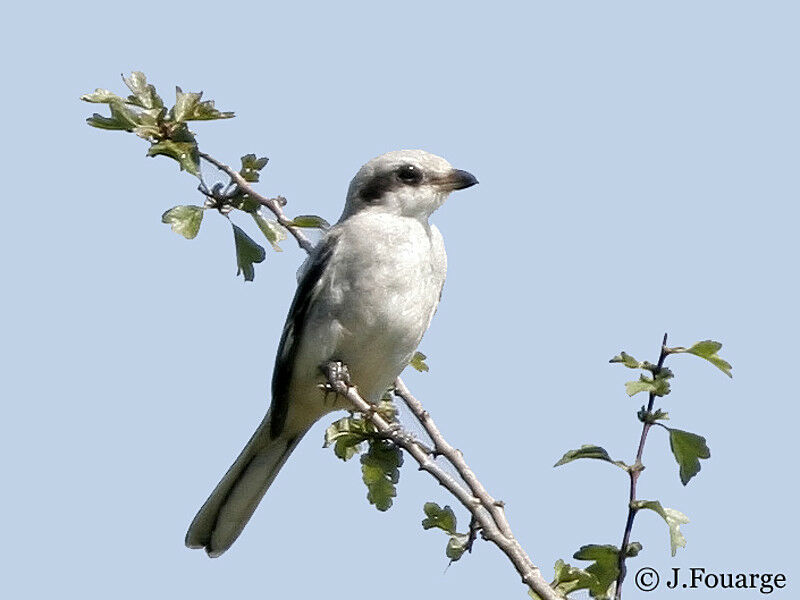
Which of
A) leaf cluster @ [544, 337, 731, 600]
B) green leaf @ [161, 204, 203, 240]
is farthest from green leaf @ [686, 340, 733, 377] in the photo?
green leaf @ [161, 204, 203, 240]

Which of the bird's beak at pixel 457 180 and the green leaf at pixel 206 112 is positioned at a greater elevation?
the bird's beak at pixel 457 180

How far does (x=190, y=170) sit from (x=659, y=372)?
1.99m

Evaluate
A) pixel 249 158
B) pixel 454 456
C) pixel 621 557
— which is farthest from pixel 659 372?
pixel 249 158

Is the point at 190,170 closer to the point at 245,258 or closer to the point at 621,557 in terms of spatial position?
the point at 245,258

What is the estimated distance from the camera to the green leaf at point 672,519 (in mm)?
3930

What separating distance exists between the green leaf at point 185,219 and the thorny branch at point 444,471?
0.78ft

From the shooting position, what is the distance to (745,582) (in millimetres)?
4383

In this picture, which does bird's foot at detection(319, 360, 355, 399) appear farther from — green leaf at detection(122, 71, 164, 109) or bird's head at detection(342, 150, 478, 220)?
green leaf at detection(122, 71, 164, 109)

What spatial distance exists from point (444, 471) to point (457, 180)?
6.56 ft

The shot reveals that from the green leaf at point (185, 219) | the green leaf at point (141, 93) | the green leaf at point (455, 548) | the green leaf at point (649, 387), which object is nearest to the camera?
the green leaf at point (649, 387)

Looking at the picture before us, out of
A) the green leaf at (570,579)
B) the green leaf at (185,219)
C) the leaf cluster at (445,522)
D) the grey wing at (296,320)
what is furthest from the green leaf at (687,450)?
the grey wing at (296,320)

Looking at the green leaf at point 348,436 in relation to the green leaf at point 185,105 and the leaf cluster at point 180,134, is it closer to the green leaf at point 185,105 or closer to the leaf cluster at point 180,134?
the leaf cluster at point 180,134

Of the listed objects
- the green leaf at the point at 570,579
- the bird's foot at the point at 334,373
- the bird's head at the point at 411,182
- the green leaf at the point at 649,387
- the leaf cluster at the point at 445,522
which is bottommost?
the green leaf at the point at 570,579

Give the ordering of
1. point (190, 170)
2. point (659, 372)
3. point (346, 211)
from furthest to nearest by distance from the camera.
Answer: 1. point (346, 211)
2. point (190, 170)
3. point (659, 372)
